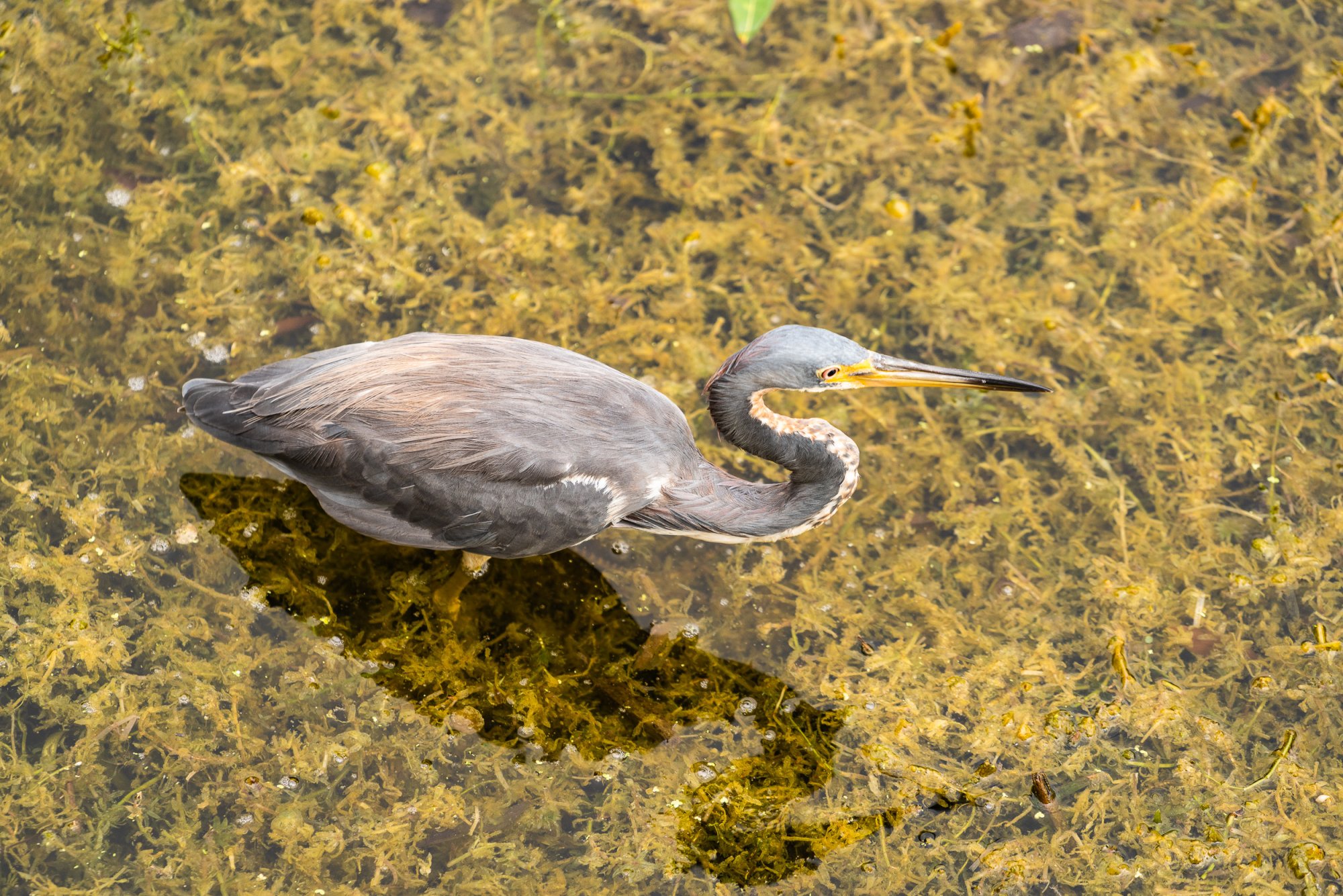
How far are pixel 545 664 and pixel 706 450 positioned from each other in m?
1.21

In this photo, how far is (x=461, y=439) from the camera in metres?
4.07

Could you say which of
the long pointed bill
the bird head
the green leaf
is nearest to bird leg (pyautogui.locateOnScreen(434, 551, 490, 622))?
the bird head

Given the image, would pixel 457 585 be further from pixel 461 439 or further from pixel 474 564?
pixel 461 439

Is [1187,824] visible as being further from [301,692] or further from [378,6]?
[378,6]

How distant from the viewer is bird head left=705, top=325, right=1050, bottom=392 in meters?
4.08

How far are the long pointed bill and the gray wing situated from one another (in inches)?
30.2

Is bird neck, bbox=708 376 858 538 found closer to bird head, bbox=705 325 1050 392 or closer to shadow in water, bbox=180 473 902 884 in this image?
bird head, bbox=705 325 1050 392

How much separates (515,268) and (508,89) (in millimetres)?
1137

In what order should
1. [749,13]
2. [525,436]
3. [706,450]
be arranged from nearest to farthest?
[525,436] → [706,450] → [749,13]

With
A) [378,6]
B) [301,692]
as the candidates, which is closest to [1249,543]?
[301,692]

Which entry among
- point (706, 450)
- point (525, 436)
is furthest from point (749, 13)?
A: point (525, 436)

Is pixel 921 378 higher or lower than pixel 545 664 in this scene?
higher

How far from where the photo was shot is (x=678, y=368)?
5.28 meters

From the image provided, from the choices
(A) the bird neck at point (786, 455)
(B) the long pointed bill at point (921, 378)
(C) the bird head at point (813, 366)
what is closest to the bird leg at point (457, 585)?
(A) the bird neck at point (786, 455)
